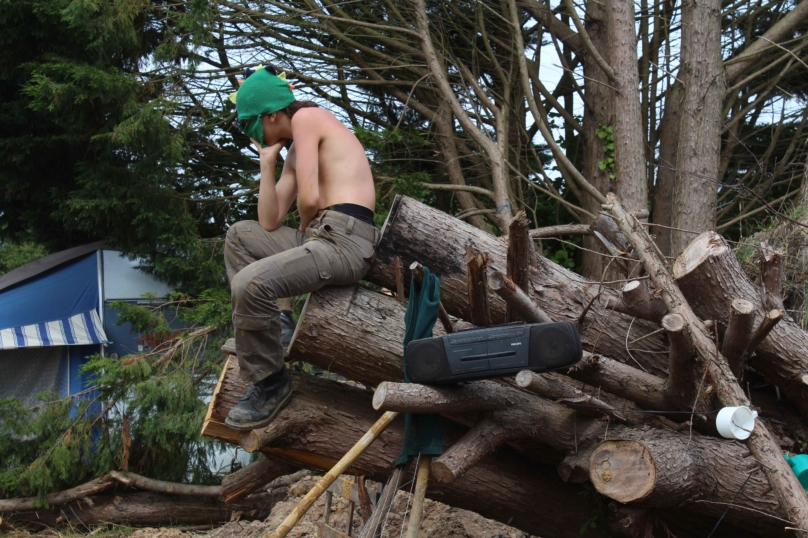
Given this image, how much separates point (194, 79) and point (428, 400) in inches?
255

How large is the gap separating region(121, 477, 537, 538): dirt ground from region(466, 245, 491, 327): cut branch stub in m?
1.41

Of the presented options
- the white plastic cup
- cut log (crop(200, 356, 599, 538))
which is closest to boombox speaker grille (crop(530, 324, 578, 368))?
the white plastic cup

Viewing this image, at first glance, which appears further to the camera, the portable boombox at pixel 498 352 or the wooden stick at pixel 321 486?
the wooden stick at pixel 321 486

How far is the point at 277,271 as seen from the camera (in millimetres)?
3389

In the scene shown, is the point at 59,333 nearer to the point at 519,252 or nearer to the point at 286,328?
the point at 286,328

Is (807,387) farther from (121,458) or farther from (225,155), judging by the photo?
(225,155)

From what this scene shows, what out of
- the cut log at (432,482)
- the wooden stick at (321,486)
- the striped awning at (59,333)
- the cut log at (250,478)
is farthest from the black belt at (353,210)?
the striped awning at (59,333)

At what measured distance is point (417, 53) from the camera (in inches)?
341

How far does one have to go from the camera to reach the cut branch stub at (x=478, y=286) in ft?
10.8

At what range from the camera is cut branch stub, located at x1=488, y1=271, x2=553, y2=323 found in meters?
3.29

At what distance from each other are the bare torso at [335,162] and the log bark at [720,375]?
1.38 meters

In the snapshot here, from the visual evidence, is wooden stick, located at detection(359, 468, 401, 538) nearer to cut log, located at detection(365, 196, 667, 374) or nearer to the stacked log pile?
the stacked log pile

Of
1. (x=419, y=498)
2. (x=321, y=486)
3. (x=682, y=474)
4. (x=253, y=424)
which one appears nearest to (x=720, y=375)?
(x=682, y=474)

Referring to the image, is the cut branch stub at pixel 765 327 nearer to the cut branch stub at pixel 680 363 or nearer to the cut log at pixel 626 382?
the cut branch stub at pixel 680 363
